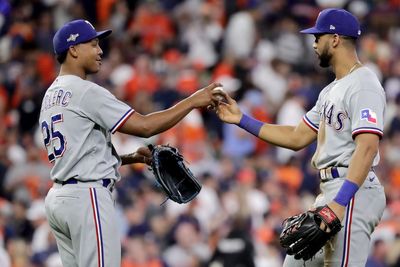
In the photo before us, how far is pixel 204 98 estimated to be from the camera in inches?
284

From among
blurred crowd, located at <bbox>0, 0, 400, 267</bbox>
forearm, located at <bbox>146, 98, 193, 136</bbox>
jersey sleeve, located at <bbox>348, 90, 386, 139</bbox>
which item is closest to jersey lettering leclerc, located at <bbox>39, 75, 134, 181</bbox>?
forearm, located at <bbox>146, 98, 193, 136</bbox>

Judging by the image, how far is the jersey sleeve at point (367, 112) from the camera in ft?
21.2

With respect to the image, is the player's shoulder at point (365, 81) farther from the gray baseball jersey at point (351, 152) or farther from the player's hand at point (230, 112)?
the player's hand at point (230, 112)

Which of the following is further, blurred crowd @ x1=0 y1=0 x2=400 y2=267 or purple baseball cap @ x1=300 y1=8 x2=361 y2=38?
blurred crowd @ x1=0 y1=0 x2=400 y2=267

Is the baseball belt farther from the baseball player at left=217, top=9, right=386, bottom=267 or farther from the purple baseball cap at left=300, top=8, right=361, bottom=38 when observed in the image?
the purple baseball cap at left=300, top=8, right=361, bottom=38

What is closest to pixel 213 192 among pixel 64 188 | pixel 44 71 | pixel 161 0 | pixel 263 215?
pixel 263 215

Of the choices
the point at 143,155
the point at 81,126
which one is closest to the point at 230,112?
the point at 143,155

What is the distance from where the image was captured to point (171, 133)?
45.6ft

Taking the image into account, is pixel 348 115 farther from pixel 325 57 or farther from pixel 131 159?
pixel 131 159

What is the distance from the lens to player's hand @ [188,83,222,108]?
7125 mm

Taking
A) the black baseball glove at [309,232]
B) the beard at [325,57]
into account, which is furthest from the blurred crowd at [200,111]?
the beard at [325,57]

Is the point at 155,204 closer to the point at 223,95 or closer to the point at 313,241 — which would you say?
the point at 223,95

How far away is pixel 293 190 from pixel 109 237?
6.65 metres

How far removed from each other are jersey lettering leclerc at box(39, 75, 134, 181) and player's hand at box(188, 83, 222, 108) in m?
0.48
